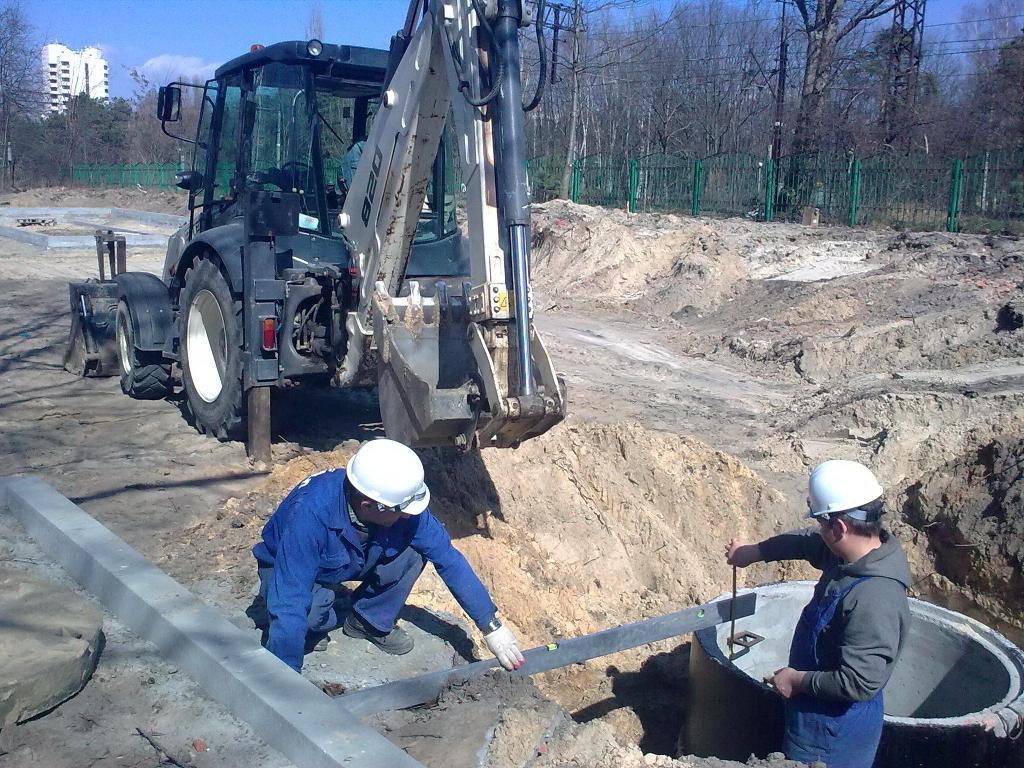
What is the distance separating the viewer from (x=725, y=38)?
4247cm

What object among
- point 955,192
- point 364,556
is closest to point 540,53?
point 364,556

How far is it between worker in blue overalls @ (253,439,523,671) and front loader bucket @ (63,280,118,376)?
5.79 metres

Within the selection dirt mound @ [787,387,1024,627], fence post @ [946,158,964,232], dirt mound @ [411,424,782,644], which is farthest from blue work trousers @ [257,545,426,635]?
fence post @ [946,158,964,232]

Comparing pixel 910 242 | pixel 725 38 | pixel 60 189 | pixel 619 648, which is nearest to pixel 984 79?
pixel 725 38

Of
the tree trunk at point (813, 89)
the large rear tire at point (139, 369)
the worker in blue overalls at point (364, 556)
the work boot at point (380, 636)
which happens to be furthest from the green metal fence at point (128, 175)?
the worker in blue overalls at point (364, 556)

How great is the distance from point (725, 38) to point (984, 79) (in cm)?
1460

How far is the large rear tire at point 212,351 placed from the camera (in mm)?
6957

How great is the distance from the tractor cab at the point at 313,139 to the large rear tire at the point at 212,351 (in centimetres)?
58

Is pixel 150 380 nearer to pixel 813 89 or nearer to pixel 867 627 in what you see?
pixel 867 627

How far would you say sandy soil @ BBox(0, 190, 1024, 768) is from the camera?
18.6 feet

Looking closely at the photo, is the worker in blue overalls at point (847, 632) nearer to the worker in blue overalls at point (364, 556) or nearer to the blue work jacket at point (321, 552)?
the worker in blue overalls at point (364, 556)

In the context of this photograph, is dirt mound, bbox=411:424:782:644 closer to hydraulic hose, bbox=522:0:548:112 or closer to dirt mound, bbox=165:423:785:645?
dirt mound, bbox=165:423:785:645

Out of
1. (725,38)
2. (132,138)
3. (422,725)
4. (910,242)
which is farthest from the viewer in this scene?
(132,138)

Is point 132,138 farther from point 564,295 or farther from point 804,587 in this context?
point 804,587
